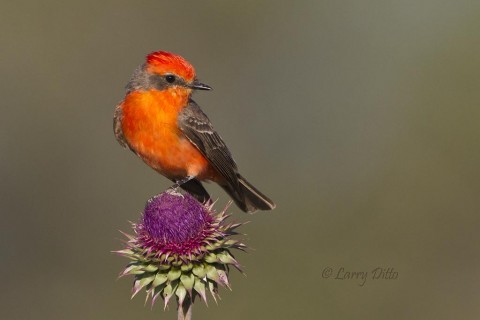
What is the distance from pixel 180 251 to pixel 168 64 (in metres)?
2.25

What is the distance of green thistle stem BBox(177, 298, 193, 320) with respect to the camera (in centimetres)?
612

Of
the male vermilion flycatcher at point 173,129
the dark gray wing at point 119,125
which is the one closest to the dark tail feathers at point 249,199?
the male vermilion flycatcher at point 173,129

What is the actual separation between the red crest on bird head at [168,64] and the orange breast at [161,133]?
0.63ft

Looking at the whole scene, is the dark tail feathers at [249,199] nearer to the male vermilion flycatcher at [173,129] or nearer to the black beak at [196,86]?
the male vermilion flycatcher at [173,129]

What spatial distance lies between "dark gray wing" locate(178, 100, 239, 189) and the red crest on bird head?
381 mm

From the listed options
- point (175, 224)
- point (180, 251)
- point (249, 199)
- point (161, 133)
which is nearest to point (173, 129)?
point (161, 133)

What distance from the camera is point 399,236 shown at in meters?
12.1

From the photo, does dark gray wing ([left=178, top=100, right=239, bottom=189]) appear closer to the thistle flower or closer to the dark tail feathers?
the dark tail feathers

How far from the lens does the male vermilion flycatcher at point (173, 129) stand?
8484 millimetres

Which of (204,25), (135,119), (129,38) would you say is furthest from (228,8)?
(135,119)

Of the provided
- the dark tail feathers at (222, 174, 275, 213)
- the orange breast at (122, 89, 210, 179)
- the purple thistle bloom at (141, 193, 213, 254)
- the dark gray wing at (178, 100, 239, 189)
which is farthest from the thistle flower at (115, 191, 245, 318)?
the dark tail feathers at (222, 174, 275, 213)

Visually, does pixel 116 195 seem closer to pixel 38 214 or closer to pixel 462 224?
pixel 38 214

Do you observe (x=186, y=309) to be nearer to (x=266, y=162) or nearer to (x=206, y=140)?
(x=206, y=140)

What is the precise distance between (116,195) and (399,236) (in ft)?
13.1
